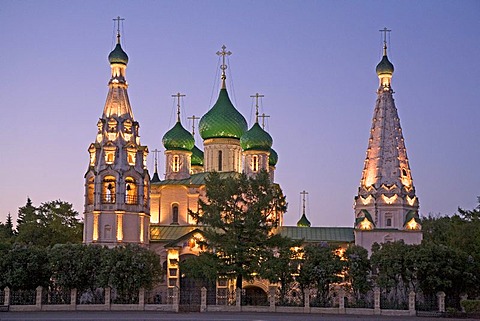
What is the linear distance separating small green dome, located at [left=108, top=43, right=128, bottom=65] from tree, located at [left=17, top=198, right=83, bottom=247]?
1582 cm

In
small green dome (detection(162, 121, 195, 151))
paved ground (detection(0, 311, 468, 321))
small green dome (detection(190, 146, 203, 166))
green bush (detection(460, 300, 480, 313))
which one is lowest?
paved ground (detection(0, 311, 468, 321))

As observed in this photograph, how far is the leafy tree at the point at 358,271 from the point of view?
5050 cm

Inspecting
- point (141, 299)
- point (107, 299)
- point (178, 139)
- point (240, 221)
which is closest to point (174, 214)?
point (178, 139)

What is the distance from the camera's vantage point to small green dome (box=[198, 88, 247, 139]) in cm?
6838

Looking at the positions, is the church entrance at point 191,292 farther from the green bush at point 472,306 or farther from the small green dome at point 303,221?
the small green dome at point 303,221

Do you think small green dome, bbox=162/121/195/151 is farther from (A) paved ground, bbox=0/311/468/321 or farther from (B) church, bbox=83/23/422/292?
(A) paved ground, bbox=0/311/468/321

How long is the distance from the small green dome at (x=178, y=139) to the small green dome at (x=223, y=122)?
1.99 meters

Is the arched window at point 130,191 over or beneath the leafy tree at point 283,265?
over

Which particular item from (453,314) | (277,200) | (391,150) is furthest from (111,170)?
(453,314)

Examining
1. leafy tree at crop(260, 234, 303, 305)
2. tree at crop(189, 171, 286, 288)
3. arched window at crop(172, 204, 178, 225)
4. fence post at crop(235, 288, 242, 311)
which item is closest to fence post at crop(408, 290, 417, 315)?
leafy tree at crop(260, 234, 303, 305)

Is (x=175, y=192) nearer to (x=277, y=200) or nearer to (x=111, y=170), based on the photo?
(x=111, y=170)

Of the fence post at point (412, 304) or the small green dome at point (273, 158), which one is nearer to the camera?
the fence post at point (412, 304)

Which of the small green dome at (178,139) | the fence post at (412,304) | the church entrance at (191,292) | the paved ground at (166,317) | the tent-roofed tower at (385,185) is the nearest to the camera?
the paved ground at (166,317)

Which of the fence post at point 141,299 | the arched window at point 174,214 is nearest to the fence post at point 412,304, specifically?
the fence post at point 141,299
